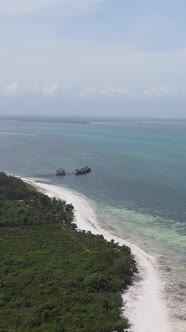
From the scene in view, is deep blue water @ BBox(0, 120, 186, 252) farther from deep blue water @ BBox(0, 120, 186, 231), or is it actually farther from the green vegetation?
the green vegetation

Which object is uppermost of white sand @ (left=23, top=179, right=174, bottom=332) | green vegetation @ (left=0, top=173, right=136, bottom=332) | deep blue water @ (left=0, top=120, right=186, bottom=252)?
deep blue water @ (left=0, top=120, right=186, bottom=252)

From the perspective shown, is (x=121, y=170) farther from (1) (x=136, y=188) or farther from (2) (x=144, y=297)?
(2) (x=144, y=297)

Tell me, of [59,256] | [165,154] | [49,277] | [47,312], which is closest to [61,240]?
[59,256]

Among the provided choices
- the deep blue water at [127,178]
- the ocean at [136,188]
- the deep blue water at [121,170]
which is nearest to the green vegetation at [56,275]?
the ocean at [136,188]

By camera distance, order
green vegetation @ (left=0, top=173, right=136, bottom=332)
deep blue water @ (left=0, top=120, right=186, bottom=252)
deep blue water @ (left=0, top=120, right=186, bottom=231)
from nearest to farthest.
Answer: green vegetation @ (left=0, top=173, right=136, bottom=332), deep blue water @ (left=0, top=120, right=186, bottom=252), deep blue water @ (left=0, top=120, right=186, bottom=231)

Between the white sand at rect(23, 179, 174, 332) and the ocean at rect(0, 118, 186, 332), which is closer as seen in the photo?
the white sand at rect(23, 179, 174, 332)

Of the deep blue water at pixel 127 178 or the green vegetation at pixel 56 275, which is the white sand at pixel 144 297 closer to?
the green vegetation at pixel 56 275

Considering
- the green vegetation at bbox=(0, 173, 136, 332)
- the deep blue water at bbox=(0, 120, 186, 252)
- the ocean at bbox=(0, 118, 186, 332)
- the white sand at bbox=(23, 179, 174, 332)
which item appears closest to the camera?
the green vegetation at bbox=(0, 173, 136, 332)

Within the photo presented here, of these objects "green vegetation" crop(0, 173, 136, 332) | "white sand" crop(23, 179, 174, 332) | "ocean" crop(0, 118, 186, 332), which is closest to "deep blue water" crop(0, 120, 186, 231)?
"ocean" crop(0, 118, 186, 332)
